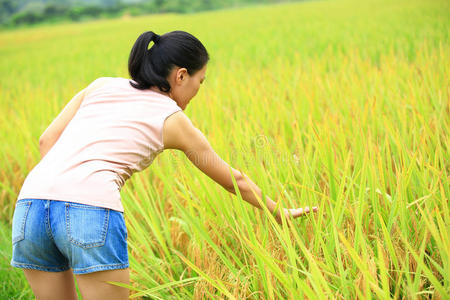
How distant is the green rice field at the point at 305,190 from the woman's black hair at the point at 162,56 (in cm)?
39

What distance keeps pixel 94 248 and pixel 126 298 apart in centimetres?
17

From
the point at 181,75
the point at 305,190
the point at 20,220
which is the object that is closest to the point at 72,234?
the point at 20,220

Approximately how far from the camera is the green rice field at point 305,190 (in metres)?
0.93

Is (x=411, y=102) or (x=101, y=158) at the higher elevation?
(x=101, y=158)

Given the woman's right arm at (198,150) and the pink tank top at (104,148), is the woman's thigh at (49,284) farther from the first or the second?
the woman's right arm at (198,150)

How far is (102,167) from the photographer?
34.9 inches

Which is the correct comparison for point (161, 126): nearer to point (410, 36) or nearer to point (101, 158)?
point (101, 158)

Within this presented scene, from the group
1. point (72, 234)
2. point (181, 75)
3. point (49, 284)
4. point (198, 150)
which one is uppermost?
point (181, 75)

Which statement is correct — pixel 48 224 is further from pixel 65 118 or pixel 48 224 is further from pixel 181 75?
pixel 181 75

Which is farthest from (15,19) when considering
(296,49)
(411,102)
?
(411,102)

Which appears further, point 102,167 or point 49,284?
point 49,284

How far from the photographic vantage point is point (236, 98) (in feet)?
8.90

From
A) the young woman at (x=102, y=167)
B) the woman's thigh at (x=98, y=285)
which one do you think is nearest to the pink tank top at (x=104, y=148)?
the young woman at (x=102, y=167)

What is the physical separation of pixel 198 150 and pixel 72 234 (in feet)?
1.16
